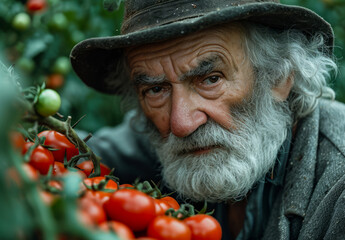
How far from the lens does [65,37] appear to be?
286 centimetres

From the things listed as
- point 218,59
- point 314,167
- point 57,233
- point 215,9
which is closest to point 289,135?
point 314,167

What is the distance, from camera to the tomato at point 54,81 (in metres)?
2.84

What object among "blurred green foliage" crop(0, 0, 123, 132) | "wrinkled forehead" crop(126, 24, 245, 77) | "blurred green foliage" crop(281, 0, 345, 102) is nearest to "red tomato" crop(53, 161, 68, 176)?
"wrinkled forehead" crop(126, 24, 245, 77)

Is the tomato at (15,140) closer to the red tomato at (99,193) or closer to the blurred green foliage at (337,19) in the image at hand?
the red tomato at (99,193)

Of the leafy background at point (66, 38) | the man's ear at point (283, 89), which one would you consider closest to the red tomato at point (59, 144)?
the leafy background at point (66, 38)

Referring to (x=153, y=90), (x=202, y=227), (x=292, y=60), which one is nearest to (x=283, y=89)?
(x=292, y=60)

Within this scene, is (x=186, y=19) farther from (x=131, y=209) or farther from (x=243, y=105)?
(x=131, y=209)

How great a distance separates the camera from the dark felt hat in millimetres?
1631

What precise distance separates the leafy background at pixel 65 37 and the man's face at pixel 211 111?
2.48ft

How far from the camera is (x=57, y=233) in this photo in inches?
26.7

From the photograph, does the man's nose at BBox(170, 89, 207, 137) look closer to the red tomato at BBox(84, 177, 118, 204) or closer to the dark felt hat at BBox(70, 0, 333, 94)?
the dark felt hat at BBox(70, 0, 333, 94)

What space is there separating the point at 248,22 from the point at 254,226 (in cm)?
103

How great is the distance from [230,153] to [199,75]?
40 centimetres

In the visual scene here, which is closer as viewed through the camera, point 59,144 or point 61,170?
point 61,170
